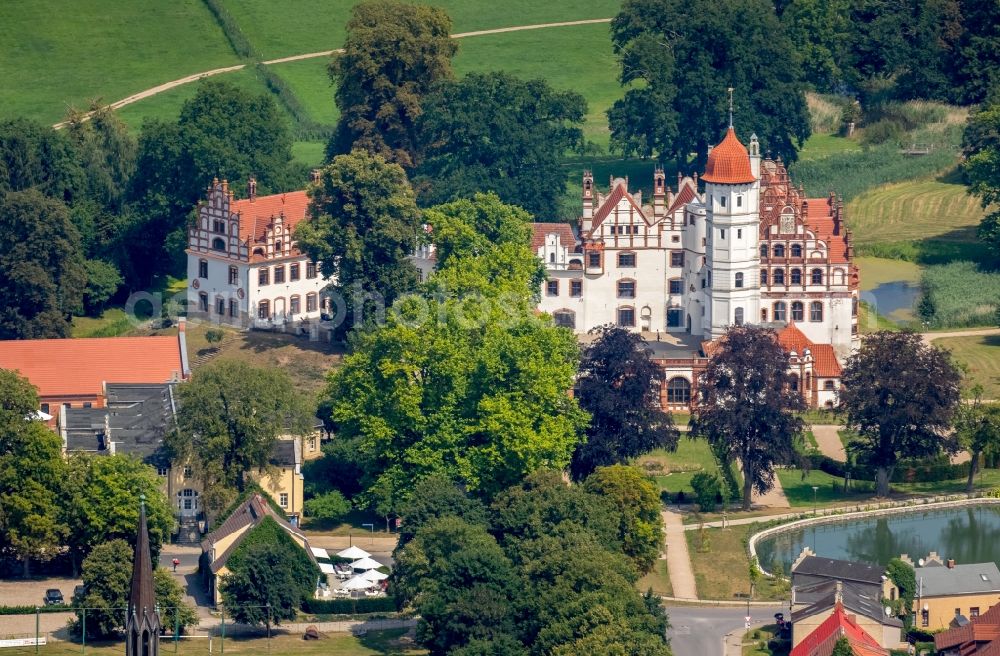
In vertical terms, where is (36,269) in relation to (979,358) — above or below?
above

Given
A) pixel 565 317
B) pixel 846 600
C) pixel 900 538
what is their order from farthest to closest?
pixel 565 317 → pixel 900 538 → pixel 846 600

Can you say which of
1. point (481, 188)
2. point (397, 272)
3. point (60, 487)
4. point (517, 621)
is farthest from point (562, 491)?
point (481, 188)

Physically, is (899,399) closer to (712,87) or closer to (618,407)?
(618,407)

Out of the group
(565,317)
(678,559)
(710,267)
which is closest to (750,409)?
(678,559)

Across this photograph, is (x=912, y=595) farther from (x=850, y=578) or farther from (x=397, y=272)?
(x=397, y=272)

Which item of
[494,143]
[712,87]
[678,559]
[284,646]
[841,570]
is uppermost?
[712,87]

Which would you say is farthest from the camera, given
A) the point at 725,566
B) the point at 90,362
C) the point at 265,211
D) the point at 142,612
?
the point at 265,211
